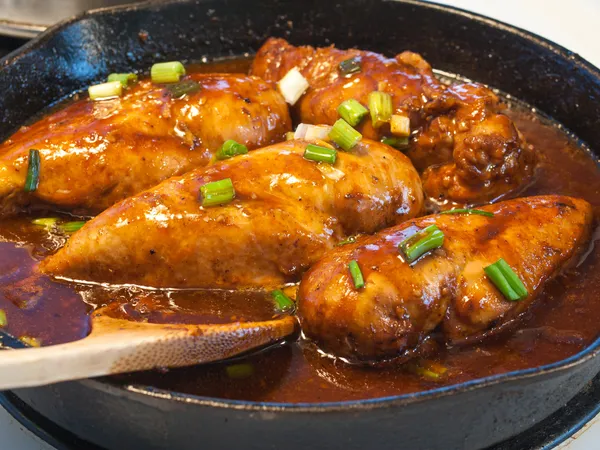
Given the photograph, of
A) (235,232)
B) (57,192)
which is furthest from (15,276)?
(235,232)

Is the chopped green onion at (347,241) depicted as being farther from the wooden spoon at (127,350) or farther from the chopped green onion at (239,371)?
the chopped green onion at (239,371)

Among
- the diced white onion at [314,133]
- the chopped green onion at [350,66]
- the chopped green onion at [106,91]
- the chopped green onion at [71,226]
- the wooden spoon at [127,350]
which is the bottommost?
the chopped green onion at [71,226]

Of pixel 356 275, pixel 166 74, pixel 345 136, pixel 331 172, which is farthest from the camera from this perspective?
pixel 166 74

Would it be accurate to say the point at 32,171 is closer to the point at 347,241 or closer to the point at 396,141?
the point at 347,241

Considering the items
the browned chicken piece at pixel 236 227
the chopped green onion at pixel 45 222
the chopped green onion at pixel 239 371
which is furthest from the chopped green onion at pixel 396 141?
the chopped green onion at pixel 45 222

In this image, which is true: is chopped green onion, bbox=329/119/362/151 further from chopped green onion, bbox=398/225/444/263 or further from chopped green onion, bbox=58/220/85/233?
chopped green onion, bbox=58/220/85/233

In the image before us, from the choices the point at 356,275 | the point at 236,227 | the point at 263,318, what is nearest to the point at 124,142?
the point at 236,227

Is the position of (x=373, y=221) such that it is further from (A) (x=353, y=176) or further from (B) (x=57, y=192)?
(B) (x=57, y=192)
